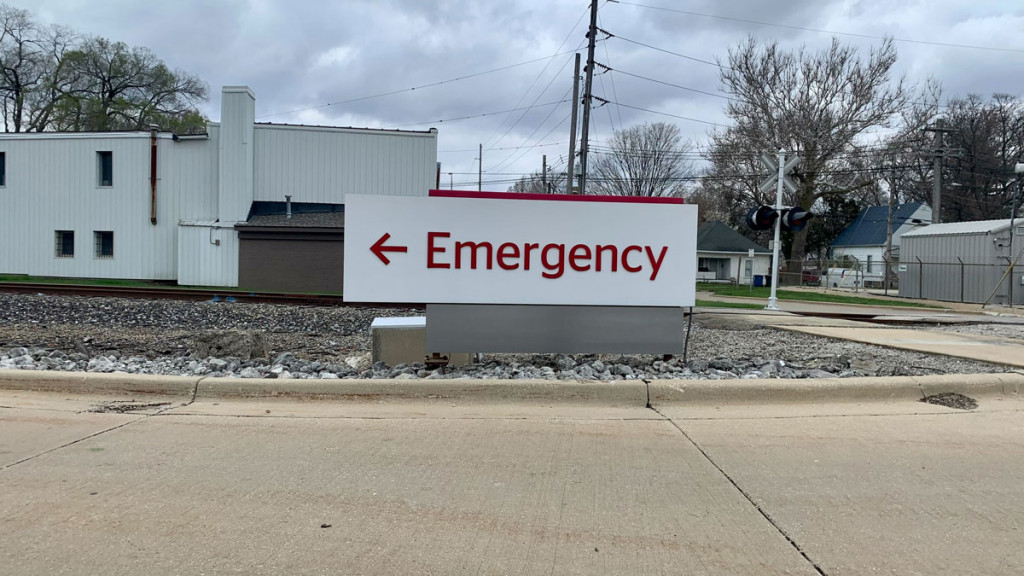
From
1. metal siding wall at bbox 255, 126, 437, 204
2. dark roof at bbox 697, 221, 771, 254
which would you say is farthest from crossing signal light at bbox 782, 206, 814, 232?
dark roof at bbox 697, 221, 771, 254

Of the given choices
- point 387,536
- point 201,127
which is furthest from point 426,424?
point 201,127

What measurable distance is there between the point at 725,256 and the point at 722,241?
127cm

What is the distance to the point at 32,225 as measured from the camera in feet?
103

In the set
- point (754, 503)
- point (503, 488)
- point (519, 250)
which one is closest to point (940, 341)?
point (519, 250)

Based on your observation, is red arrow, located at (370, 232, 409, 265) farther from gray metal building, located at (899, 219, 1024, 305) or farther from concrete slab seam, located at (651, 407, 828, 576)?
gray metal building, located at (899, 219, 1024, 305)

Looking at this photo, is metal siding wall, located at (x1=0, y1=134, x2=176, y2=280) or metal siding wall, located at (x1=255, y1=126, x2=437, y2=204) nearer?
metal siding wall, located at (x1=0, y1=134, x2=176, y2=280)

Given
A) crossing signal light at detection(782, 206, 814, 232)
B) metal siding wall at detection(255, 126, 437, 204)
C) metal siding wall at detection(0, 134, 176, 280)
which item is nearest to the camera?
crossing signal light at detection(782, 206, 814, 232)

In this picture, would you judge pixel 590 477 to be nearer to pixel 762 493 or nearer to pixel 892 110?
pixel 762 493

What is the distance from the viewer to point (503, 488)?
423cm

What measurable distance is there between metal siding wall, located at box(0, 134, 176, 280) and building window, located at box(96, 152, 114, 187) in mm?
200

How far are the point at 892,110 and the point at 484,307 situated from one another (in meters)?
40.0

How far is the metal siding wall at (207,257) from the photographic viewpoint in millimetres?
29750

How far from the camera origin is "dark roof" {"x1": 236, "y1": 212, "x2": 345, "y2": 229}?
94.7 feet

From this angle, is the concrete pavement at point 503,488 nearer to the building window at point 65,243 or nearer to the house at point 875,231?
the building window at point 65,243
